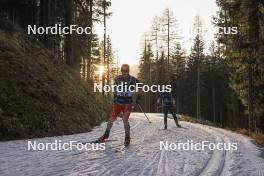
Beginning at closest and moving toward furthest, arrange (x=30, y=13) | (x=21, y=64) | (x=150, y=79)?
(x=21, y=64) < (x=30, y=13) < (x=150, y=79)

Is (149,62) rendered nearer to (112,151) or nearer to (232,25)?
(232,25)

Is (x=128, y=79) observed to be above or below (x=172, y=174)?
above

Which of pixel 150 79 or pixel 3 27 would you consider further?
pixel 150 79

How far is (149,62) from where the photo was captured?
2965 inches

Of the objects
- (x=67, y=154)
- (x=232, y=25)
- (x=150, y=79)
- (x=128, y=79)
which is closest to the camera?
(x=67, y=154)

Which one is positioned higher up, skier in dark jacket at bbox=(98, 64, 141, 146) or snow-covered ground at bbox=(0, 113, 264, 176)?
skier in dark jacket at bbox=(98, 64, 141, 146)

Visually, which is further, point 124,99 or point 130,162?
point 124,99

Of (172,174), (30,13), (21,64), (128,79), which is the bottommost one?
(172,174)

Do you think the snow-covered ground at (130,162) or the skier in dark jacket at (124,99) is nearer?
the snow-covered ground at (130,162)

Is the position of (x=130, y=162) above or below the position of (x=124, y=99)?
below

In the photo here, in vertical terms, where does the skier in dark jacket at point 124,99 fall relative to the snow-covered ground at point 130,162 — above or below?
above

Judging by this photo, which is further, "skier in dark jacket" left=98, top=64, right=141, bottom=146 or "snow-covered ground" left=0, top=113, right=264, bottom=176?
"skier in dark jacket" left=98, top=64, right=141, bottom=146

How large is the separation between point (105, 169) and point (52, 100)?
1002cm

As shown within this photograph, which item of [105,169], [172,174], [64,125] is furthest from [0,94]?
[172,174]
